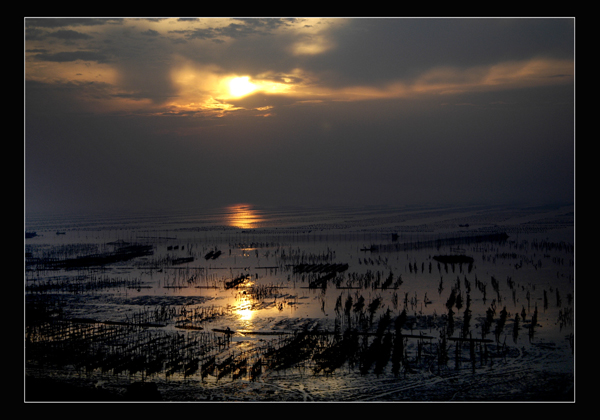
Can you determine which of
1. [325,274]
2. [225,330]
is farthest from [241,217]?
[225,330]

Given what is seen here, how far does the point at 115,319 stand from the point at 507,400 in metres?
Answer: 7.50

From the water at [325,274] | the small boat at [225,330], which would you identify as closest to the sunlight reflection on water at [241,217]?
the water at [325,274]

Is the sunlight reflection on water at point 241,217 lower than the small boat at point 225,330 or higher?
higher

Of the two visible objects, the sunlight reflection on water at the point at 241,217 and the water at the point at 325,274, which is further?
the sunlight reflection on water at the point at 241,217

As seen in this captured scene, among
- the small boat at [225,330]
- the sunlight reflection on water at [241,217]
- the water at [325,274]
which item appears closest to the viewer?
the small boat at [225,330]

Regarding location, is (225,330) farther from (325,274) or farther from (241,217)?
(241,217)

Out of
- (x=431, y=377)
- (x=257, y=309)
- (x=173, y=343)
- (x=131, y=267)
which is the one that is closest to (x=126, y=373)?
(x=173, y=343)

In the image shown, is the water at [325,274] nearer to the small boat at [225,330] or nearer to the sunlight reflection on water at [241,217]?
the small boat at [225,330]

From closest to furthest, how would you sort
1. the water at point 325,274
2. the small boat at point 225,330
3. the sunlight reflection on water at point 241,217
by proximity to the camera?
the small boat at point 225,330
the water at point 325,274
the sunlight reflection on water at point 241,217

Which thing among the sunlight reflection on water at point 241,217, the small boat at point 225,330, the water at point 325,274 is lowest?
the small boat at point 225,330

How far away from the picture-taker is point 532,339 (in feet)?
28.7

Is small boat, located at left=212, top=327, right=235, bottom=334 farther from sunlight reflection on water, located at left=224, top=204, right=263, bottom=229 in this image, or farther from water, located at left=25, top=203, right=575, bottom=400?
sunlight reflection on water, located at left=224, top=204, right=263, bottom=229

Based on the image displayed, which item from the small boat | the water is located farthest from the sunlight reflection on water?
the small boat
